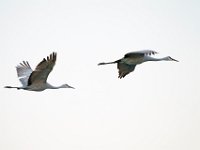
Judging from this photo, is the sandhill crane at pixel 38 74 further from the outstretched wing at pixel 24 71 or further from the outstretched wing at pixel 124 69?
the outstretched wing at pixel 124 69

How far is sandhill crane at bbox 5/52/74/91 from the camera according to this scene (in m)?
25.2

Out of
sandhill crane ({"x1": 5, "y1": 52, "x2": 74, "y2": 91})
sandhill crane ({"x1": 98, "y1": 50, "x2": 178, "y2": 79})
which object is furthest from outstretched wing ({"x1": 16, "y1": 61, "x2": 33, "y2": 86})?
sandhill crane ({"x1": 98, "y1": 50, "x2": 178, "y2": 79})

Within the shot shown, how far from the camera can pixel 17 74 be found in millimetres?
30266

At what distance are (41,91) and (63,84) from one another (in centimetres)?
289

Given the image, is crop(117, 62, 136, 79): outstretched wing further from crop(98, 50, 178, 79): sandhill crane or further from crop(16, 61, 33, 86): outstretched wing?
crop(16, 61, 33, 86): outstretched wing

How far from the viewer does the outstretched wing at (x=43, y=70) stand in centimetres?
2494

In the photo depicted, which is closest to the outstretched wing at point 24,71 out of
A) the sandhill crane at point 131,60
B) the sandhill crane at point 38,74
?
the sandhill crane at point 38,74

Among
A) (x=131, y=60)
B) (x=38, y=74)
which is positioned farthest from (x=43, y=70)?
(x=131, y=60)

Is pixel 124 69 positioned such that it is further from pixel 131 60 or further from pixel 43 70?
pixel 43 70

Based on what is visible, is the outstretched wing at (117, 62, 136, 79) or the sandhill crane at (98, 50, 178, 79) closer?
the sandhill crane at (98, 50, 178, 79)

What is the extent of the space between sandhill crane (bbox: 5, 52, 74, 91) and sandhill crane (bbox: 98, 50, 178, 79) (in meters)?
2.86

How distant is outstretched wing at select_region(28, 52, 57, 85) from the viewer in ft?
81.8

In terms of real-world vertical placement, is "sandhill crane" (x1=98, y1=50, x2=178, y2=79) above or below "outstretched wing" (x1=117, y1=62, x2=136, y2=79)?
above

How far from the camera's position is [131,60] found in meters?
26.1
